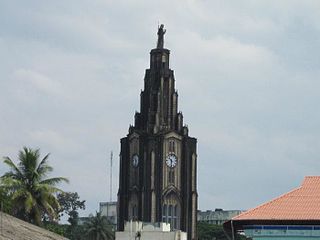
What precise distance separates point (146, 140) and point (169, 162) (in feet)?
13.2

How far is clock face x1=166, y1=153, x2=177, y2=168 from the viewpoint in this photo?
102m

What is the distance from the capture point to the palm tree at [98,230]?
92250 mm

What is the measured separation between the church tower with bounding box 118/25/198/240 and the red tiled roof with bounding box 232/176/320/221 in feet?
254

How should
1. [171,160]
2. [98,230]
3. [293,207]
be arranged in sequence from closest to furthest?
[293,207] < [98,230] < [171,160]

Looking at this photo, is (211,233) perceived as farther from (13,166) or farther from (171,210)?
(13,166)

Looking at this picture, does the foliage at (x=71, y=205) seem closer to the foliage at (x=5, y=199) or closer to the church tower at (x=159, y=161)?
the church tower at (x=159, y=161)

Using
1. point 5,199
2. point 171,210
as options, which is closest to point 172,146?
point 171,210

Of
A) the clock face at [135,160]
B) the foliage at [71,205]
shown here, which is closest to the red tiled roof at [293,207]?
the clock face at [135,160]

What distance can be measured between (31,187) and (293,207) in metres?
28.3

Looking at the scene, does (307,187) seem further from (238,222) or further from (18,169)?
(18,169)

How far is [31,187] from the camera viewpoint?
46.8 meters

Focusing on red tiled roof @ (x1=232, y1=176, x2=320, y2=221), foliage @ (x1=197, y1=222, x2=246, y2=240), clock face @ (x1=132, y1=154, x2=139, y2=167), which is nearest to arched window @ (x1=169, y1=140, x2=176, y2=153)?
clock face @ (x1=132, y1=154, x2=139, y2=167)

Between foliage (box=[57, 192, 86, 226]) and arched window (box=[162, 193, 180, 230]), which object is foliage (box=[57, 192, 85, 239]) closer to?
foliage (box=[57, 192, 86, 226])

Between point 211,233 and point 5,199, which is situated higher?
point 211,233
